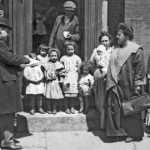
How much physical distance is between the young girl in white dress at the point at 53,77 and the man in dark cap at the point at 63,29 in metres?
0.71

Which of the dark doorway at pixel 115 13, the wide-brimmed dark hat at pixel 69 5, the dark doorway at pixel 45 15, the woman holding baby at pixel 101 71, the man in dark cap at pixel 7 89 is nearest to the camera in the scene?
the man in dark cap at pixel 7 89

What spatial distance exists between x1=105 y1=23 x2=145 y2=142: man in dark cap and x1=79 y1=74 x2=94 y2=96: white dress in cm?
62

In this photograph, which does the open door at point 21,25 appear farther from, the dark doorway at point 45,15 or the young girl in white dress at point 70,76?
the young girl in white dress at point 70,76

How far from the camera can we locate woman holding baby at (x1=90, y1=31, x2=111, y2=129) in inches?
271

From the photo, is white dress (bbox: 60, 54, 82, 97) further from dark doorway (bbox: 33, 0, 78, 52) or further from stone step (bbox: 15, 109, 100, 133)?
dark doorway (bbox: 33, 0, 78, 52)

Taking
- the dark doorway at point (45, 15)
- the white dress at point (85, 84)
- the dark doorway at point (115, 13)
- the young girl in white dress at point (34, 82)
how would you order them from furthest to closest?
the dark doorway at point (45, 15) → the dark doorway at point (115, 13) → the white dress at point (85, 84) → the young girl in white dress at point (34, 82)

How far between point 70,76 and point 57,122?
820 millimetres

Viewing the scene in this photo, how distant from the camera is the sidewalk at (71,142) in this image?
6406 millimetres

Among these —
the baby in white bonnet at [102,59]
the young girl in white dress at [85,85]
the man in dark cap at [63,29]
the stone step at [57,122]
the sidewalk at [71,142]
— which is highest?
the man in dark cap at [63,29]

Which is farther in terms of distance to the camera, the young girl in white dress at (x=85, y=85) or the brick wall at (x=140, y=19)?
the brick wall at (x=140, y=19)

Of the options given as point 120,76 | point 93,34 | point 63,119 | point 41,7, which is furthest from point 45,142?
point 41,7

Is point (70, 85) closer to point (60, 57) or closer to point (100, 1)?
point (60, 57)

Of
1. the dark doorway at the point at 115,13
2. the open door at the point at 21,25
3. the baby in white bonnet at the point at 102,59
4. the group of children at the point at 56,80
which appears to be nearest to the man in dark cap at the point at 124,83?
the baby in white bonnet at the point at 102,59

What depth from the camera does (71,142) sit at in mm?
6648
